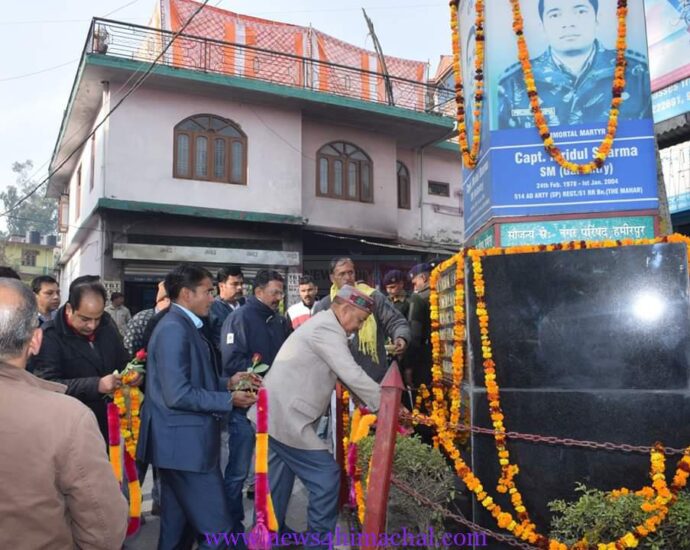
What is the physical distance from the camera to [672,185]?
9836 millimetres

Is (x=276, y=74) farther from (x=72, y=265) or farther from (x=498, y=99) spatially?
(x=498, y=99)

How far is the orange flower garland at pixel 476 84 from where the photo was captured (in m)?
4.31

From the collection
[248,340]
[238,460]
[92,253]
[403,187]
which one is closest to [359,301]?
[248,340]

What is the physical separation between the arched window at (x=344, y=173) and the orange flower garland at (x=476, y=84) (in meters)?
9.72

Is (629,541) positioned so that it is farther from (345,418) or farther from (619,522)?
(345,418)

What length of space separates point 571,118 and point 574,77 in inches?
11.7

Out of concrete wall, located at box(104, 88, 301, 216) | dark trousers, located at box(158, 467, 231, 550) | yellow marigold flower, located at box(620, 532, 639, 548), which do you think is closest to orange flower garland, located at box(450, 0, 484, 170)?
yellow marigold flower, located at box(620, 532, 639, 548)

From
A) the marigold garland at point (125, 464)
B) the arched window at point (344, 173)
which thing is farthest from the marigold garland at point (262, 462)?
the arched window at point (344, 173)

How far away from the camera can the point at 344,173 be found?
49.3 ft

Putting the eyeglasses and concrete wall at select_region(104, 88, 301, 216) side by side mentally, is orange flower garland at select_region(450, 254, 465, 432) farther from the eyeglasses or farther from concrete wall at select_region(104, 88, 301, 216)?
concrete wall at select_region(104, 88, 301, 216)

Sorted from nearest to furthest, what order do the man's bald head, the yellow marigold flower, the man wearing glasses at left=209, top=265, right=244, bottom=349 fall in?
1. the man's bald head
2. the yellow marigold flower
3. the man wearing glasses at left=209, top=265, right=244, bottom=349

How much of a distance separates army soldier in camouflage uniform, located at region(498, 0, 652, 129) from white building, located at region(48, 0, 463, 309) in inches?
379

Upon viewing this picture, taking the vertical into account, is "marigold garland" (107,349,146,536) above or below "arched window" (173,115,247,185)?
below

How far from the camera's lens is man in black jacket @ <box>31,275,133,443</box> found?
3721mm
